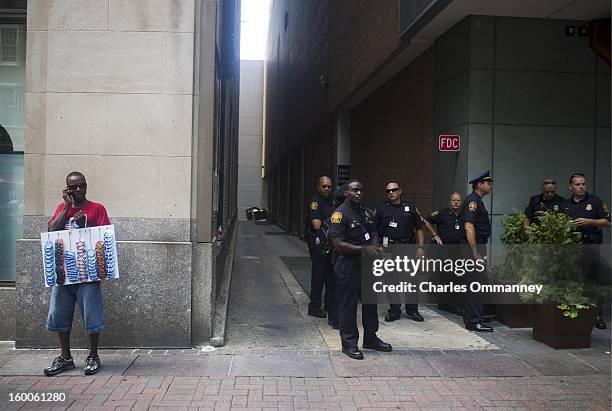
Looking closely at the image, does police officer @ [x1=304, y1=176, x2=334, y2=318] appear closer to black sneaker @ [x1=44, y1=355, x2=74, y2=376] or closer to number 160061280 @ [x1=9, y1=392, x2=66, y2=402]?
black sneaker @ [x1=44, y1=355, x2=74, y2=376]

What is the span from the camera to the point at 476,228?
7215mm

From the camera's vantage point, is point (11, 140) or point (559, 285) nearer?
point (559, 285)

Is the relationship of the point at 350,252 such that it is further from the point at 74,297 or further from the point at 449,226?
the point at 74,297

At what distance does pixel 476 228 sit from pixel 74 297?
193 inches

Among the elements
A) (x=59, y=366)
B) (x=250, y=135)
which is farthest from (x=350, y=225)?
(x=250, y=135)

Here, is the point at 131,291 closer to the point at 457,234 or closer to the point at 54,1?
the point at 54,1

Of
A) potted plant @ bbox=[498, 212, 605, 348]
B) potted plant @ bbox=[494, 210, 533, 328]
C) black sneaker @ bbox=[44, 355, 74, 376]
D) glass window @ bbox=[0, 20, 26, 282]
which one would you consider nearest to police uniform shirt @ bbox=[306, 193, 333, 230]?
potted plant @ bbox=[494, 210, 533, 328]

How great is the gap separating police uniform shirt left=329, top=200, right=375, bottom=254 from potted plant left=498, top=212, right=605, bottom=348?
6.92 feet

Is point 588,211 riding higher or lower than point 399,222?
higher

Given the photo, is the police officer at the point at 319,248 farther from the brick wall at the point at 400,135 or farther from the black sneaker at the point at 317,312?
the brick wall at the point at 400,135

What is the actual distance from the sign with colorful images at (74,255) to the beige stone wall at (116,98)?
865 mm

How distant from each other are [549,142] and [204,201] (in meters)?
5.42

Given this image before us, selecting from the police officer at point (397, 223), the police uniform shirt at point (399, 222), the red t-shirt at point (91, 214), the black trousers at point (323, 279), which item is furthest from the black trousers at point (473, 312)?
the red t-shirt at point (91, 214)

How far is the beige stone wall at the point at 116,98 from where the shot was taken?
605cm
